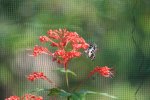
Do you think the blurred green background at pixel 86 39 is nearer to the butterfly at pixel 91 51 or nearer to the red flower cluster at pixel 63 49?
the butterfly at pixel 91 51

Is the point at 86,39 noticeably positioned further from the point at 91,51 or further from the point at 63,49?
the point at 63,49

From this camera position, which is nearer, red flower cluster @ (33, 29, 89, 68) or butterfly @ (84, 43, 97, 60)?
red flower cluster @ (33, 29, 89, 68)

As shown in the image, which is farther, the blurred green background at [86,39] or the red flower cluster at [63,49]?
the blurred green background at [86,39]

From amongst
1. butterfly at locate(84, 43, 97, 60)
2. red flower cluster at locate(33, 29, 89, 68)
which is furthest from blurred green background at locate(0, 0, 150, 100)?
red flower cluster at locate(33, 29, 89, 68)

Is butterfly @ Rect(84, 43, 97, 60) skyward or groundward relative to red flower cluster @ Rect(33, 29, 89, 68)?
groundward

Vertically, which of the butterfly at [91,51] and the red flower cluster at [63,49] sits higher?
the red flower cluster at [63,49]

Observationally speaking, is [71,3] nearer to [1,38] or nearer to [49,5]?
[49,5]

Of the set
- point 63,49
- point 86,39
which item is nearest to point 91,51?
point 86,39

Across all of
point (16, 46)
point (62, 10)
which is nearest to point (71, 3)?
point (62, 10)

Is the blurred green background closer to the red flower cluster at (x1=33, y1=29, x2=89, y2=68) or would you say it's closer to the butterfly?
the butterfly

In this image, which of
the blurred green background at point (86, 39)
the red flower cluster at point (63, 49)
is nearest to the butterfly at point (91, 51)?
the blurred green background at point (86, 39)
